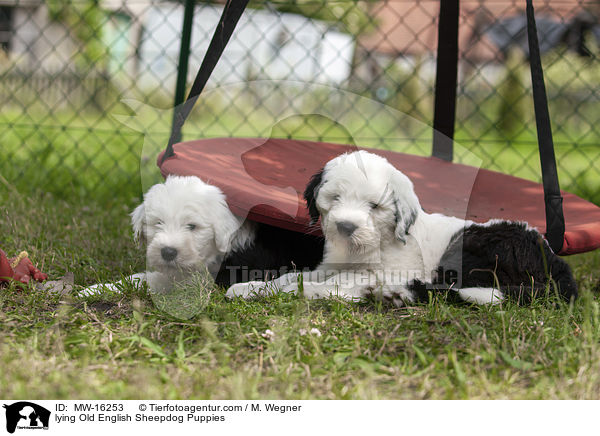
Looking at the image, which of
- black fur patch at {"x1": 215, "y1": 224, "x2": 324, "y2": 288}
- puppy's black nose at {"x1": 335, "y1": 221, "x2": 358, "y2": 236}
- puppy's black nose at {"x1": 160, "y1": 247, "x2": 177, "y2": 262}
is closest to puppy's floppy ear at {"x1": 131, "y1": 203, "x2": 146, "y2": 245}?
puppy's black nose at {"x1": 160, "y1": 247, "x2": 177, "y2": 262}

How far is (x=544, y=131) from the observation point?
102 inches

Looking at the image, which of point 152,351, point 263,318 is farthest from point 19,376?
point 263,318

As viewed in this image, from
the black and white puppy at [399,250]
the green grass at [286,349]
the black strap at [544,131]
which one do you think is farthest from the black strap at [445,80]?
the green grass at [286,349]

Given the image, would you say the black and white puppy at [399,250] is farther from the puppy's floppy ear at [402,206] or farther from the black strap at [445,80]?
the black strap at [445,80]

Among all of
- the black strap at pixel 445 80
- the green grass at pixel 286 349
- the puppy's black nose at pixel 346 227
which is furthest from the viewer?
the black strap at pixel 445 80

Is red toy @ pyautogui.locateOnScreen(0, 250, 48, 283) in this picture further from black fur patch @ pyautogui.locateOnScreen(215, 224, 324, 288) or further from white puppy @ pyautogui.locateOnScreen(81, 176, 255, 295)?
black fur patch @ pyautogui.locateOnScreen(215, 224, 324, 288)

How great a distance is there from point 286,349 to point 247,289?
28.5 inches

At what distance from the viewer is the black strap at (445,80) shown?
4.37m

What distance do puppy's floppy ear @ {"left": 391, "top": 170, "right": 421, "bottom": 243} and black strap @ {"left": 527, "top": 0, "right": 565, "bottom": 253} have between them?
0.57 metres

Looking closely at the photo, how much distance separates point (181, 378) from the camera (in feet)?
6.07

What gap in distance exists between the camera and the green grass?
5.93 ft
